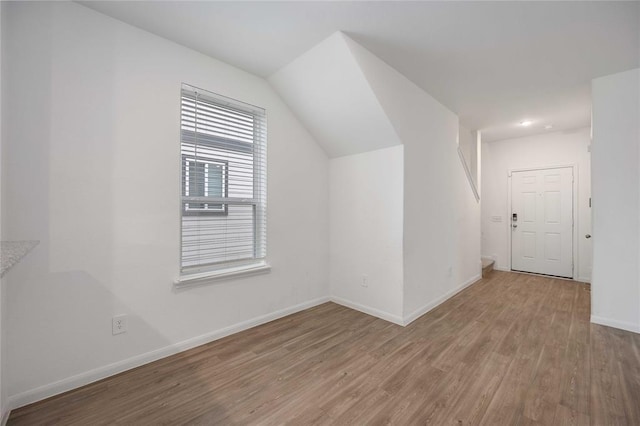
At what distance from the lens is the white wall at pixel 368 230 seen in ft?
9.31

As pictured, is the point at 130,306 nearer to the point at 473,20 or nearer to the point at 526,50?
the point at 473,20

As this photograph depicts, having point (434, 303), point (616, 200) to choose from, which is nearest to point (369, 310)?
point (434, 303)

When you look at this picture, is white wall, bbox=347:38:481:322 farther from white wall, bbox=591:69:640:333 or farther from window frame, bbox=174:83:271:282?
white wall, bbox=591:69:640:333

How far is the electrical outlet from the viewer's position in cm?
191

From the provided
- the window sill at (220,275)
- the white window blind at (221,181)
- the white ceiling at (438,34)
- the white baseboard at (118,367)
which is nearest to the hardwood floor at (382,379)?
the white baseboard at (118,367)

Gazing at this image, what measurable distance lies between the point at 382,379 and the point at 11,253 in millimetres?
2186

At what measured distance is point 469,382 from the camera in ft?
6.06

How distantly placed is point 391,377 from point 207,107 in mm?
2722

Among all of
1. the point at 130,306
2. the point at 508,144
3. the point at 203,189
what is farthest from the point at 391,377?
the point at 508,144

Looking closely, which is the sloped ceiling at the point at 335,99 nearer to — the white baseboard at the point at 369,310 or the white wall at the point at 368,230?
the white wall at the point at 368,230

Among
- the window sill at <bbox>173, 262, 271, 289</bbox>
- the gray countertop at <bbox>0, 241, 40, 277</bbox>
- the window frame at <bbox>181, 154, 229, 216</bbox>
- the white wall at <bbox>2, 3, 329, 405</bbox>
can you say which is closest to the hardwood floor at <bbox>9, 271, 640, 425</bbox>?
the white wall at <bbox>2, 3, 329, 405</bbox>

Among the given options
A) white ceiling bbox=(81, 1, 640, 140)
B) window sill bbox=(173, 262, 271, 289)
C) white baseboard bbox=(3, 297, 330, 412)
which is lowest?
white baseboard bbox=(3, 297, 330, 412)

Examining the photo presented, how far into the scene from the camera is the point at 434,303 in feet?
10.6

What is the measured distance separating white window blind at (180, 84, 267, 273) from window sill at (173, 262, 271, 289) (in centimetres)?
7
